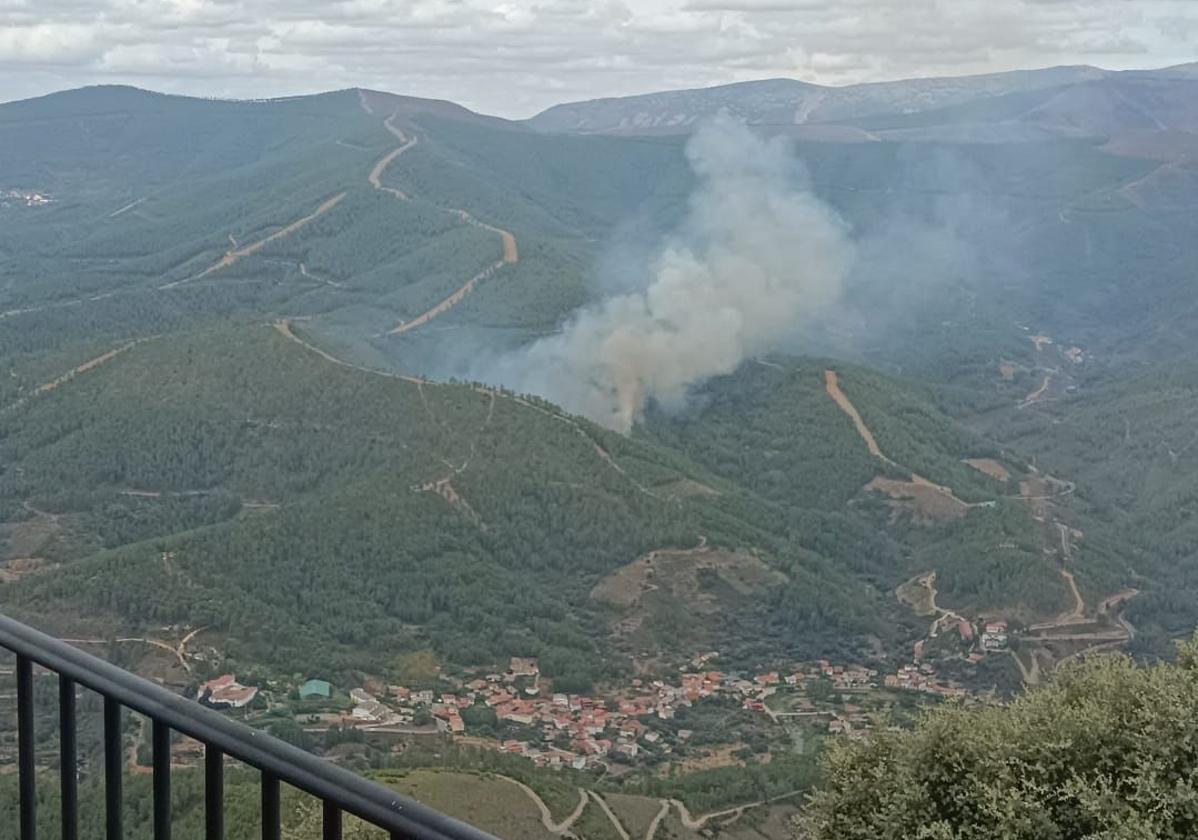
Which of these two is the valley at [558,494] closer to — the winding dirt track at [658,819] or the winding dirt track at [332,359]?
the winding dirt track at [658,819]

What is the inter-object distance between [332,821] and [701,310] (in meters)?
67.0

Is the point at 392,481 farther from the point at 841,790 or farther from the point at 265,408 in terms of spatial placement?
the point at 841,790

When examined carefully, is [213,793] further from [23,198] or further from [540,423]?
[23,198]

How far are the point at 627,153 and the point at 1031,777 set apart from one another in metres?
125

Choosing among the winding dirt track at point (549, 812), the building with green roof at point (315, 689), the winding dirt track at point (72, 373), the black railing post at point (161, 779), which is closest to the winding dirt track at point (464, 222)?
the winding dirt track at point (72, 373)

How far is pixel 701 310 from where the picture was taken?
68.8 meters

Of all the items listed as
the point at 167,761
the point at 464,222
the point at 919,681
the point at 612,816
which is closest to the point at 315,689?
the point at 612,816

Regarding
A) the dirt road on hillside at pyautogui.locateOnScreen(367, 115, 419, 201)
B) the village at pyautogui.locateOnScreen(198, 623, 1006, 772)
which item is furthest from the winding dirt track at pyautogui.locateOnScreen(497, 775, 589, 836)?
the dirt road on hillside at pyautogui.locateOnScreen(367, 115, 419, 201)

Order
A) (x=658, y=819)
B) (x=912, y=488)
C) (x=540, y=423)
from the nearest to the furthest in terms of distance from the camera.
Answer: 1. (x=658, y=819)
2. (x=540, y=423)
3. (x=912, y=488)

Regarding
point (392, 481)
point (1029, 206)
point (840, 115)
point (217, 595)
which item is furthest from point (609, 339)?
point (840, 115)

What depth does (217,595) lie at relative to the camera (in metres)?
31.5

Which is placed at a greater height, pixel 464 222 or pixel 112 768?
pixel 112 768

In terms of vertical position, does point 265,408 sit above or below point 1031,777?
below

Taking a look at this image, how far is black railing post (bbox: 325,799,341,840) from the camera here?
221 cm
